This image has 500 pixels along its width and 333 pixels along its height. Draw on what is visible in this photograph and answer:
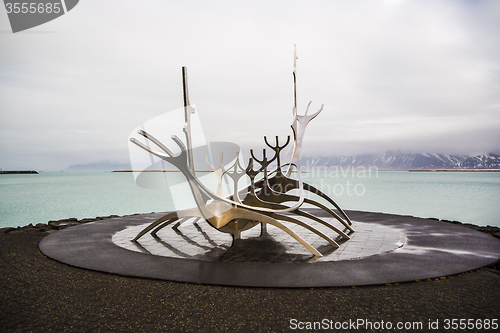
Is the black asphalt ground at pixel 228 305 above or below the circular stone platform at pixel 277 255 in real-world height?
above

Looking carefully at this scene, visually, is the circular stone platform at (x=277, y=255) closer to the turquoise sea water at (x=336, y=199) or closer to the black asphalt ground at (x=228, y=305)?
the black asphalt ground at (x=228, y=305)

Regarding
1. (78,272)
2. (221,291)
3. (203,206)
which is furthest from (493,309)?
(78,272)

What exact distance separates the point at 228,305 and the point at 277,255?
261 centimetres

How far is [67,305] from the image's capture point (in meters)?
4.25

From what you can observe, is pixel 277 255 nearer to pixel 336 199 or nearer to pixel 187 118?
pixel 187 118

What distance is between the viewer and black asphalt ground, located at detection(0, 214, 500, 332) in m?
3.68

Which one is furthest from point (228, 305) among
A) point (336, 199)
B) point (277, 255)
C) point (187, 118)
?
point (336, 199)

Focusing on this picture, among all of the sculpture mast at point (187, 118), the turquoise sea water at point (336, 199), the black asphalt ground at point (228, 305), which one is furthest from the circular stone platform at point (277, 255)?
the turquoise sea water at point (336, 199)

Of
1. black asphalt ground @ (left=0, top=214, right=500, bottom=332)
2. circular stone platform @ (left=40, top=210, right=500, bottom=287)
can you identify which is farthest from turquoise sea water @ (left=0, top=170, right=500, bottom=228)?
black asphalt ground @ (left=0, top=214, right=500, bottom=332)

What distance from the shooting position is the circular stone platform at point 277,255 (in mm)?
5281

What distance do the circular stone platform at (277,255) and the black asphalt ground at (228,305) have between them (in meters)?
0.31

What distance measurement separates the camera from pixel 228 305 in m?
4.23

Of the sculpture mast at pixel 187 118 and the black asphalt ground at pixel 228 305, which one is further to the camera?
the sculpture mast at pixel 187 118

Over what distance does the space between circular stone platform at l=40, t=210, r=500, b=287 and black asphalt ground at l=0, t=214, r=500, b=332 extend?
1.01 ft
